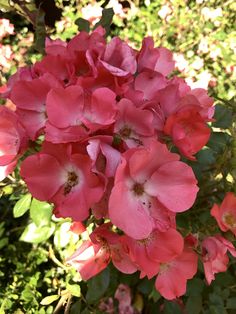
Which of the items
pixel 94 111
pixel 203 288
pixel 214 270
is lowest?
pixel 203 288

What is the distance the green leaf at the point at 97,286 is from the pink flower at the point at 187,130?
465mm

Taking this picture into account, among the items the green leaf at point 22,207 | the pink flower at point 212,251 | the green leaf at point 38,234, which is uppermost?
the pink flower at point 212,251

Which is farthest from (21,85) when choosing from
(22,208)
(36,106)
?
(22,208)

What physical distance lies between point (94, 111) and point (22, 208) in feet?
1.83

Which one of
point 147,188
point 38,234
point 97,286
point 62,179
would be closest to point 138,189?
point 147,188

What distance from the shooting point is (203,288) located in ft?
3.93

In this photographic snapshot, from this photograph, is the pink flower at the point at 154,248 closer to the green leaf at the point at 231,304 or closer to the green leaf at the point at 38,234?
the green leaf at the point at 231,304

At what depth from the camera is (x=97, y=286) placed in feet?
3.46

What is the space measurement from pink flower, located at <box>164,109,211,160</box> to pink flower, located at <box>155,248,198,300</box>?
0.70 ft

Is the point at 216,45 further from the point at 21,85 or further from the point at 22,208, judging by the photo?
the point at 21,85

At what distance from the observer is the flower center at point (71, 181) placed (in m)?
0.69

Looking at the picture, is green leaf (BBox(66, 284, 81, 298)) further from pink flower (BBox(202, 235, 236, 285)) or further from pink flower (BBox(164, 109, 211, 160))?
pink flower (BBox(164, 109, 211, 160))

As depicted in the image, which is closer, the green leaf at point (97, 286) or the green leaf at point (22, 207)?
the green leaf at point (97, 286)

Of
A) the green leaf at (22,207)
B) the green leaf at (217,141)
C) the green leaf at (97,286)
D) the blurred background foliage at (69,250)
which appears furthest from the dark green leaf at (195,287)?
the green leaf at (22,207)
